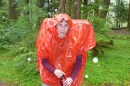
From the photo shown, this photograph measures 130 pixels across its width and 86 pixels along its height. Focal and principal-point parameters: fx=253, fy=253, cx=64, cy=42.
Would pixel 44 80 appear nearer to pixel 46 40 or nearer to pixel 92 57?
pixel 46 40

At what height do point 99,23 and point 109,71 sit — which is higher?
point 99,23

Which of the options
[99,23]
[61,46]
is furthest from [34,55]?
[61,46]

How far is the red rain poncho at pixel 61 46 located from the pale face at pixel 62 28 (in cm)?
4

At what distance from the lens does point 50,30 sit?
3.25 metres

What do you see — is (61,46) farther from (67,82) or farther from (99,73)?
(99,73)

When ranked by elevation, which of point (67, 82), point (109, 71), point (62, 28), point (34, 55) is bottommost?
point (109, 71)

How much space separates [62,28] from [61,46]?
0.25m

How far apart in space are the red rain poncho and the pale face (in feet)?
0.13

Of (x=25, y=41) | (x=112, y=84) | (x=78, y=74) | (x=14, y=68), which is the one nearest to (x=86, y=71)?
(x=112, y=84)

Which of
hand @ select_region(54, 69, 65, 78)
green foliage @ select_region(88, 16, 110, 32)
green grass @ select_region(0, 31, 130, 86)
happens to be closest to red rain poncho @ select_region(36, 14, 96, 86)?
hand @ select_region(54, 69, 65, 78)

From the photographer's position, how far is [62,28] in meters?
3.19

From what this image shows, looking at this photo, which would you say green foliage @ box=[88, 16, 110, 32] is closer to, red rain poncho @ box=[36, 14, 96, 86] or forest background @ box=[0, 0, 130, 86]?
forest background @ box=[0, 0, 130, 86]

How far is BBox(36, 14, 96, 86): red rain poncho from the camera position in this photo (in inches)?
128

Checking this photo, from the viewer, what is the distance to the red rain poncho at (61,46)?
3258 mm
